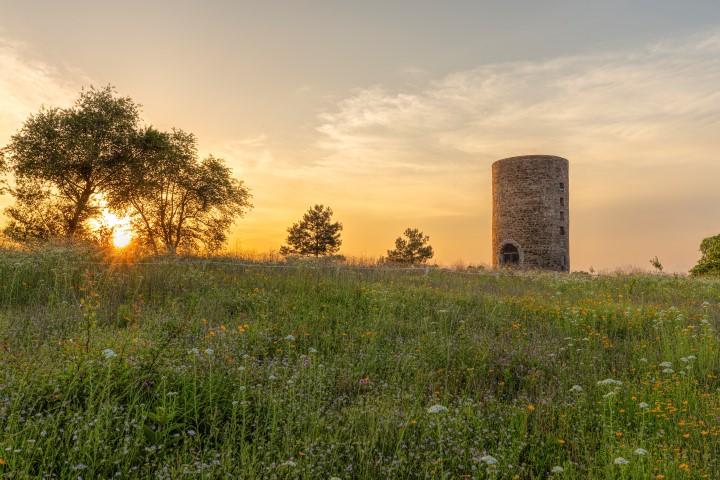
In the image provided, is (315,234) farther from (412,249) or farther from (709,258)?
(709,258)

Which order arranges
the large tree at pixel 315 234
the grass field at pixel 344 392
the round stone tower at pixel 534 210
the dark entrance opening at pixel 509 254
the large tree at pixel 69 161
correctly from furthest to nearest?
the large tree at pixel 315 234 → the dark entrance opening at pixel 509 254 → the round stone tower at pixel 534 210 → the large tree at pixel 69 161 → the grass field at pixel 344 392

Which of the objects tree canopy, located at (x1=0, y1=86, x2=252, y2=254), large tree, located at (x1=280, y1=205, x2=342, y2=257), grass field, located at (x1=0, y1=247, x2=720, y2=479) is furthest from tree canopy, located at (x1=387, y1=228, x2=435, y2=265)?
grass field, located at (x1=0, y1=247, x2=720, y2=479)

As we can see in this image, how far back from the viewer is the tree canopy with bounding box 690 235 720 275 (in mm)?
28172

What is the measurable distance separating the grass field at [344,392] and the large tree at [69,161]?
57.2 feet

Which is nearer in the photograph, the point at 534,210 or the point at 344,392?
the point at 344,392

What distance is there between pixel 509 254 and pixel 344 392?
95.0 feet

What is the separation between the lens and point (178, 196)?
99.6 ft

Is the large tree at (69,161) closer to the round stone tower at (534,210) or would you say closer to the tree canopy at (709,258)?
the round stone tower at (534,210)

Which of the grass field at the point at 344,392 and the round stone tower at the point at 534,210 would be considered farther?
the round stone tower at the point at 534,210

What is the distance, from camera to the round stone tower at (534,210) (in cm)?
3092

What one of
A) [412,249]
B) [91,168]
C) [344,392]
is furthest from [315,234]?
[344,392]

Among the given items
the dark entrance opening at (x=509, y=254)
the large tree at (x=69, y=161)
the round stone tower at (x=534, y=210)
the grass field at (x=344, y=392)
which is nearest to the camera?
the grass field at (x=344, y=392)

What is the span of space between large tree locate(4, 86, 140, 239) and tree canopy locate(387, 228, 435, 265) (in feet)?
81.7

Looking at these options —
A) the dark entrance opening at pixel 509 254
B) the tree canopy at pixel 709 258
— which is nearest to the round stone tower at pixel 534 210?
the dark entrance opening at pixel 509 254
